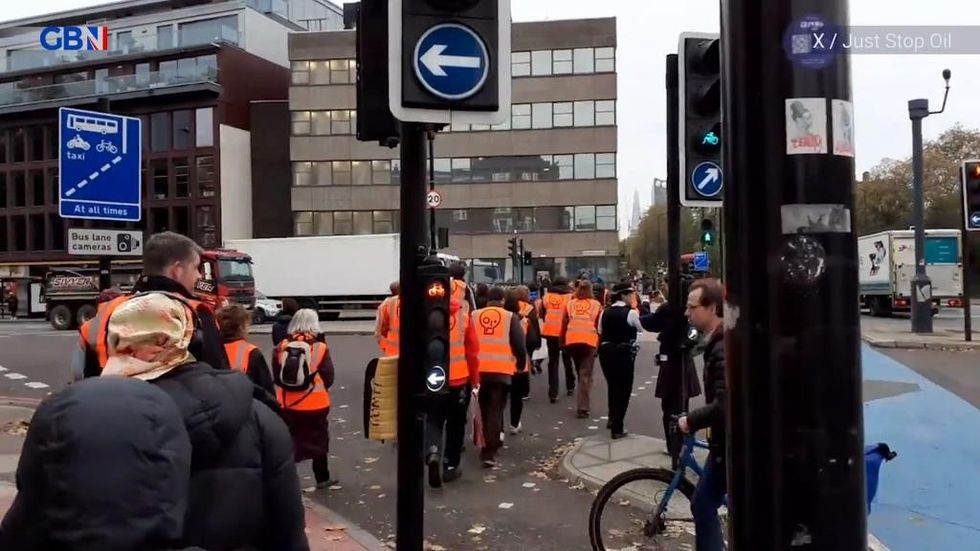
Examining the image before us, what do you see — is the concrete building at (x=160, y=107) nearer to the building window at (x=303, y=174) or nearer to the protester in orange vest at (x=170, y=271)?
the building window at (x=303, y=174)

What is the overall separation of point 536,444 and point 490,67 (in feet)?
20.0

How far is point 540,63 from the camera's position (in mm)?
51344

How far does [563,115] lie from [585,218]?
23.0 ft

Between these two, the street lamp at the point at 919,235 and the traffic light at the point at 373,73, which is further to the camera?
the street lamp at the point at 919,235

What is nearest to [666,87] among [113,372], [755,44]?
[755,44]

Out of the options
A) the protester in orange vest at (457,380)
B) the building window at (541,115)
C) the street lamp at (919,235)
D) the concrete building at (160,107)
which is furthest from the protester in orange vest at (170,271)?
the building window at (541,115)

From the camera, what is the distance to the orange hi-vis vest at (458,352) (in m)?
6.95

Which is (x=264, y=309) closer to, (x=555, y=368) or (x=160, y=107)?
(x=555, y=368)

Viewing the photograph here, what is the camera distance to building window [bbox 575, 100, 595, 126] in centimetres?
5062

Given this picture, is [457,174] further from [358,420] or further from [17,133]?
[358,420]

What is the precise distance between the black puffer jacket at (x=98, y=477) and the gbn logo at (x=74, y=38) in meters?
31.0

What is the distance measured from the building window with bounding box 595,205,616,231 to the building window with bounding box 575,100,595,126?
5.67m

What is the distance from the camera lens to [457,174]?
52.4 metres

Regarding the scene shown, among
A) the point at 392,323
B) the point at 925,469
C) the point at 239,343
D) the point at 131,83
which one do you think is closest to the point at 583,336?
the point at 392,323
